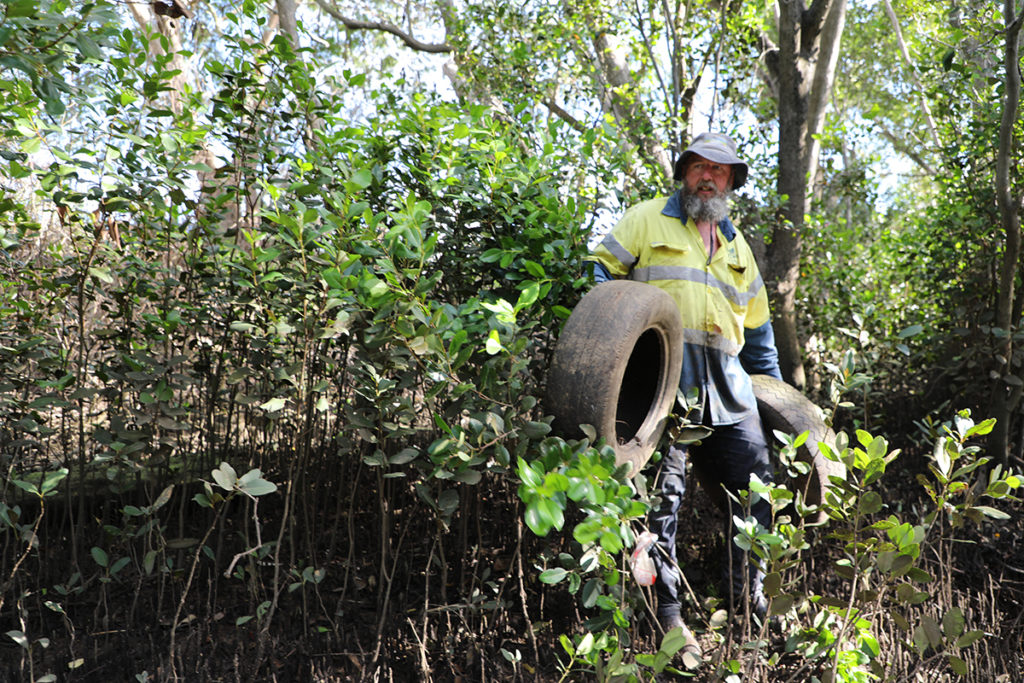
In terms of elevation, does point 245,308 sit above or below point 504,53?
below

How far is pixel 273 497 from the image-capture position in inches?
147

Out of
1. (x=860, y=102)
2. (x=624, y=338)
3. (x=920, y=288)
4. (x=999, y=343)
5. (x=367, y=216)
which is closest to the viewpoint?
(x=367, y=216)

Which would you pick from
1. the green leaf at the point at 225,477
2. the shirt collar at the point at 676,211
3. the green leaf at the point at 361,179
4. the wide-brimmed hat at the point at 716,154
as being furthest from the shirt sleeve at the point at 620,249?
the green leaf at the point at 225,477

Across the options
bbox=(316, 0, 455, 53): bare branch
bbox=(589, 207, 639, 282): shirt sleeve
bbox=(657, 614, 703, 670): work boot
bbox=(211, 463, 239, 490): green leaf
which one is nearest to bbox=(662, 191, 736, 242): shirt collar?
bbox=(589, 207, 639, 282): shirt sleeve

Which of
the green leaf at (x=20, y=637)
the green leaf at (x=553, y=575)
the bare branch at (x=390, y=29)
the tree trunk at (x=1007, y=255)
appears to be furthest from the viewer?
the bare branch at (x=390, y=29)

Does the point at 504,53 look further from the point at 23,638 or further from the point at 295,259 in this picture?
the point at 23,638

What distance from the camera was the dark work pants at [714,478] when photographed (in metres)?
3.02

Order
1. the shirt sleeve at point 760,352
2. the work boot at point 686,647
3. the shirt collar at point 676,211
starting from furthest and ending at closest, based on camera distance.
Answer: the shirt sleeve at point 760,352, the shirt collar at point 676,211, the work boot at point 686,647

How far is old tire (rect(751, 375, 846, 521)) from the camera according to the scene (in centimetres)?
321

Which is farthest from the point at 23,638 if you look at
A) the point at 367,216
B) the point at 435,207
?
the point at 435,207

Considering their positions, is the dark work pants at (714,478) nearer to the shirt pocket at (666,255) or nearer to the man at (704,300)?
the man at (704,300)

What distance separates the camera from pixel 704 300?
10.2ft

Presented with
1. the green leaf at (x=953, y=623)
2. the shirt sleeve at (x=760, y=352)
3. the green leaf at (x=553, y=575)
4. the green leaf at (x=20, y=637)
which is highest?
the shirt sleeve at (x=760, y=352)

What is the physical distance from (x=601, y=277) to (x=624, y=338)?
540mm
